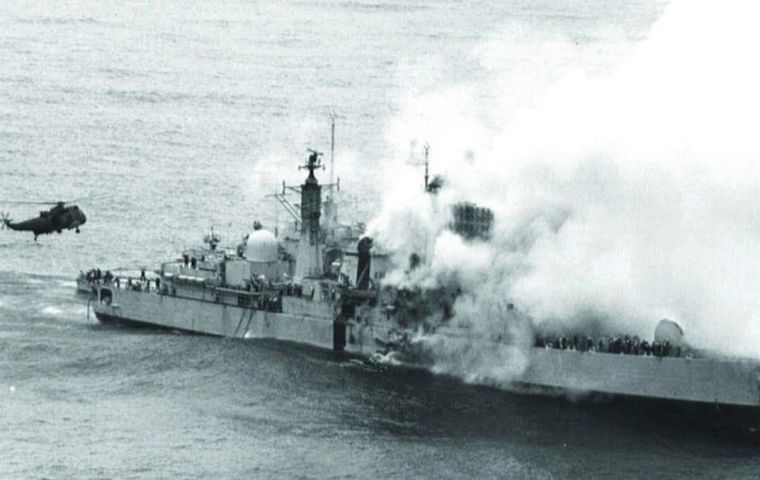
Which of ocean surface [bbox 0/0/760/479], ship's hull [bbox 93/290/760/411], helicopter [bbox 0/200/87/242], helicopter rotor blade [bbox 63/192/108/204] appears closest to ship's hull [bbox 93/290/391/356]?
ship's hull [bbox 93/290/760/411]

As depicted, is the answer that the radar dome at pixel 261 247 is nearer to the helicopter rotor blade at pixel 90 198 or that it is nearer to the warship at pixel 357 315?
the warship at pixel 357 315

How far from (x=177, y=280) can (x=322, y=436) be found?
22928 mm

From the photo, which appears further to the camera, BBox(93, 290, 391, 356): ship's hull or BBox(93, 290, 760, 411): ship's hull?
BBox(93, 290, 391, 356): ship's hull

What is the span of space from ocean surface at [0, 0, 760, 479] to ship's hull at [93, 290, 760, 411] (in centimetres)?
116

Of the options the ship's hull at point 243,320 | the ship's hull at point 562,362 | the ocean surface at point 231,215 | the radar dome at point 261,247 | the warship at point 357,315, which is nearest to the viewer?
the ocean surface at point 231,215

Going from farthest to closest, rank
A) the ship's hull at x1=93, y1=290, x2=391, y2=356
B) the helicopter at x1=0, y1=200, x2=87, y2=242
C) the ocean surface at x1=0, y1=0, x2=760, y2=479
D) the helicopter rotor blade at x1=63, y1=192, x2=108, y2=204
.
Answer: the helicopter rotor blade at x1=63, y1=192, x2=108, y2=204, the helicopter at x1=0, y1=200, x2=87, y2=242, the ship's hull at x1=93, y1=290, x2=391, y2=356, the ocean surface at x1=0, y1=0, x2=760, y2=479

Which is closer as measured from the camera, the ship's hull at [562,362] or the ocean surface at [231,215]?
the ocean surface at [231,215]

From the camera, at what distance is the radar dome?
7906 centimetres

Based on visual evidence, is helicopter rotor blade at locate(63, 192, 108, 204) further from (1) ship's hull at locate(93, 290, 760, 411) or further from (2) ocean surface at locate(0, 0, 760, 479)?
(1) ship's hull at locate(93, 290, 760, 411)

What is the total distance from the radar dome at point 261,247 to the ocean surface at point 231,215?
549 cm

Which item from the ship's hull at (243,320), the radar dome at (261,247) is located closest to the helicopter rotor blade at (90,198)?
the ship's hull at (243,320)

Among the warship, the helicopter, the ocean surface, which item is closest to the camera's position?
the ocean surface

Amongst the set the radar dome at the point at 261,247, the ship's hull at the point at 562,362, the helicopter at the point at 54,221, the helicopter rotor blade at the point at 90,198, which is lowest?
the ship's hull at the point at 562,362

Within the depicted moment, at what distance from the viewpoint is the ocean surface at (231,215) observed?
59406mm
